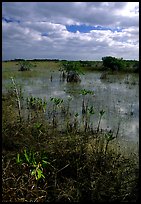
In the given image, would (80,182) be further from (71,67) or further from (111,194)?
(71,67)

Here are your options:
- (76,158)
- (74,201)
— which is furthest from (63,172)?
(74,201)

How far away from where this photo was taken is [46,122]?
7426 millimetres

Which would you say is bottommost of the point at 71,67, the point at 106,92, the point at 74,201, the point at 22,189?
the point at 74,201

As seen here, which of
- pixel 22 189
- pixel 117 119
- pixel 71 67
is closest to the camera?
pixel 22 189

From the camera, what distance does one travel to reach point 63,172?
4.55 meters

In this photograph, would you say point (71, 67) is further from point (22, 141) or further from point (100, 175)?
point (100, 175)

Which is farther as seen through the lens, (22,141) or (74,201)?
(22,141)

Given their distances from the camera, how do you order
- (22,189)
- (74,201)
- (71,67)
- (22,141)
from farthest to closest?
(71,67)
(22,141)
(74,201)
(22,189)

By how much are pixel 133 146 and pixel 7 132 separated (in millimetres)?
2521

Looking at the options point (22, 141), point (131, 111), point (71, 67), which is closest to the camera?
point (22, 141)

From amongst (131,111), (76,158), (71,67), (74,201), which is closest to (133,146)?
(76,158)

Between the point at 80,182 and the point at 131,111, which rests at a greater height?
the point at 131,111

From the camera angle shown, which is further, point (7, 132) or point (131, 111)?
point (131, 111)

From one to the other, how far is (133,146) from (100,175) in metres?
1.99
